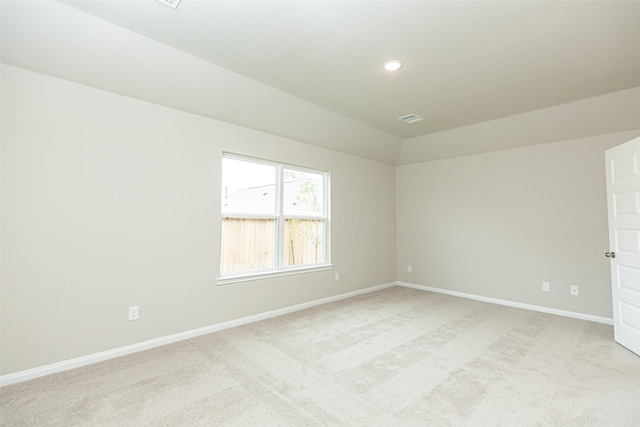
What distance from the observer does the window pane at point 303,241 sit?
424 cm

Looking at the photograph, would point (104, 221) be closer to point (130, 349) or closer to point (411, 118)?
point (130, 349)

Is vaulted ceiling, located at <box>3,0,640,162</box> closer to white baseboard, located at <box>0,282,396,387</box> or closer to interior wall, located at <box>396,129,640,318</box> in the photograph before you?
interior wall, located at <box>396,129,640,318</box>

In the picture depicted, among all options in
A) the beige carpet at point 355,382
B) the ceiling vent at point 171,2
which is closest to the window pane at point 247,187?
the beige carpet at point 355,382

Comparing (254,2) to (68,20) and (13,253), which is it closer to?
(68,20)

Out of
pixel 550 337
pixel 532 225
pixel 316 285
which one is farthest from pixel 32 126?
pixel 532 225

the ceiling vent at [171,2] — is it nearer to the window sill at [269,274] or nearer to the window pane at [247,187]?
the window pane at [247,187]

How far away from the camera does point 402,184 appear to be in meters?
5.89

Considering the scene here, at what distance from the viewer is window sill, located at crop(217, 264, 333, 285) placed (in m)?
3.45

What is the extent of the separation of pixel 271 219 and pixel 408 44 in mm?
2576

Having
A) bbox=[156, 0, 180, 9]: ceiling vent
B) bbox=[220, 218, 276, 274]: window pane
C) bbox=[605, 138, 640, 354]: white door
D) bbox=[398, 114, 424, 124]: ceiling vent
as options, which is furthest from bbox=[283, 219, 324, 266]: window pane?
bbox=[605, 138, 640, 354]: white door

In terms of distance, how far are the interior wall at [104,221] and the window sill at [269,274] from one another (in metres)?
0.07

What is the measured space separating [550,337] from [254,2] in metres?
4.19

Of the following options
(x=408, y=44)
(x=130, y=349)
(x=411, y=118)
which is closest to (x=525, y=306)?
(x=411, y=118)

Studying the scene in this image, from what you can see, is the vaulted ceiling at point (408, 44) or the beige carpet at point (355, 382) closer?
the beige carpet at point (355, 382)
